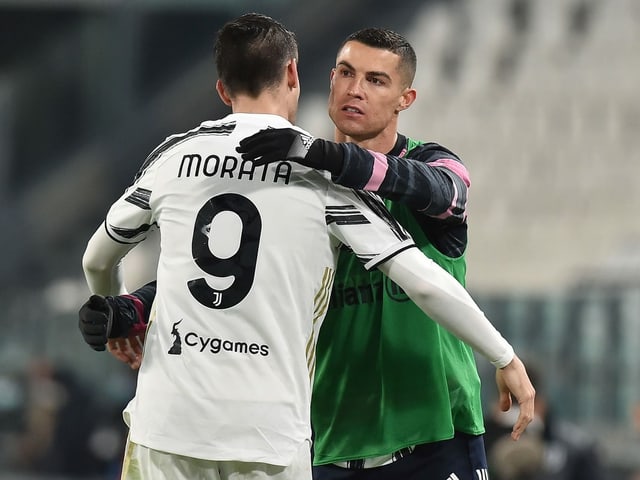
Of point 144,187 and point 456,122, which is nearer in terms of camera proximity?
point 144,187

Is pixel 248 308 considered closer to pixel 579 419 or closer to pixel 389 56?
pixel 389 56

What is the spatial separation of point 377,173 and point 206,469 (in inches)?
29.1

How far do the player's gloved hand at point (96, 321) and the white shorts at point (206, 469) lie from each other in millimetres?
316

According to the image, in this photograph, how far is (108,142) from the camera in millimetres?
14125

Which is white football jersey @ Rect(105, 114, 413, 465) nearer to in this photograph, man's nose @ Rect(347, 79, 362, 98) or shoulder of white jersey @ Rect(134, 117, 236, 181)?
shoulder of white jersey @ Rect(134, 117, 236, 181)

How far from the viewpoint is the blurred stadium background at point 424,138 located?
892 cm

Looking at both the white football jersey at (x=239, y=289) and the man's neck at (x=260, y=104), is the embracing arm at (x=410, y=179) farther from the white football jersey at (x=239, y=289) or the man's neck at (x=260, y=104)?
the man's neck at (x=260, y=104)

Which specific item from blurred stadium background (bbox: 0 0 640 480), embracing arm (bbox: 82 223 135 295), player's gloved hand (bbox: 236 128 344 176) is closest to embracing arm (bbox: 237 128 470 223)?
player's gloved hand (bbox: 236 128 344 176)

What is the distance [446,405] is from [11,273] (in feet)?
35.0

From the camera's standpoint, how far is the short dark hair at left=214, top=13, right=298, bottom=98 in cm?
272

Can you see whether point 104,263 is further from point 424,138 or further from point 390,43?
point 424,138

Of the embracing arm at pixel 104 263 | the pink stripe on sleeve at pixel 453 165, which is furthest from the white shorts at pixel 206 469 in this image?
the pink stripe on sleeve at pixel 453 165

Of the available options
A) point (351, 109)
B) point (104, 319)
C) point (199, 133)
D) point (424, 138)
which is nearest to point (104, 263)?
point (104, 319)

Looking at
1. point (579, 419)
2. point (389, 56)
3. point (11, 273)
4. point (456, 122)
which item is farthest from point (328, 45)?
point (389, 56)
